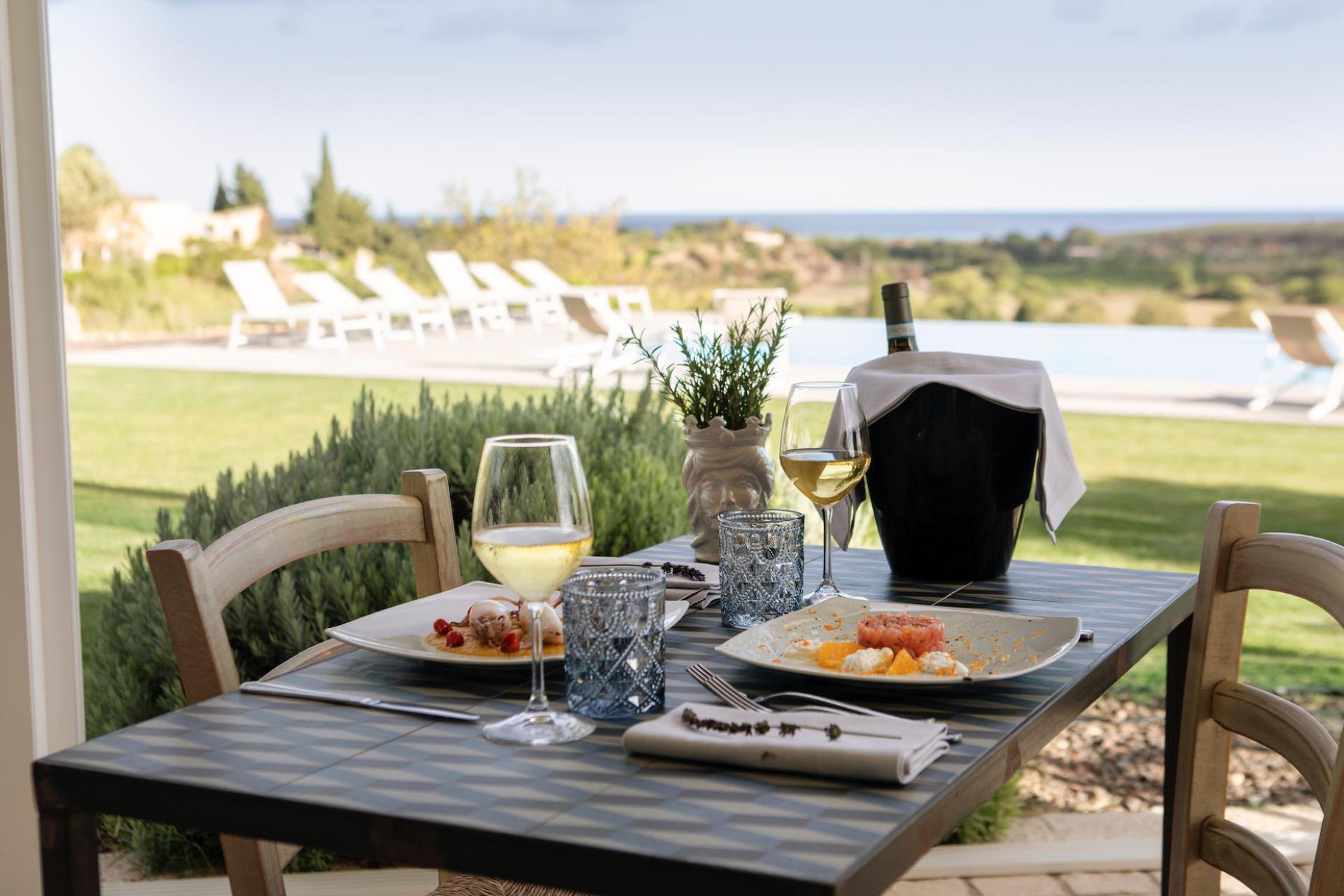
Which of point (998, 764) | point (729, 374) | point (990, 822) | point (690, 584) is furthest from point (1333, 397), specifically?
point (998, 764)

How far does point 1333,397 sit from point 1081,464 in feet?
7.84

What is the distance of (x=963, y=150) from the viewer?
15609 millimetres

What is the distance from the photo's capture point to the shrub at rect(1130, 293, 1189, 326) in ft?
47.4

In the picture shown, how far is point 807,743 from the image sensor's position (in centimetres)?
79

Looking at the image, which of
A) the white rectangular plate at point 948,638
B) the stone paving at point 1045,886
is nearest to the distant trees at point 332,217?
the stone paving at point 1045,886

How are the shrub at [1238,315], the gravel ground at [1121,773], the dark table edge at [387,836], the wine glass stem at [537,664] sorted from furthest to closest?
the shrub at [1238,315] < the gravel ground at [1121,773] < the wine glass stem at [537,664] < the dark table edge at [387,836]

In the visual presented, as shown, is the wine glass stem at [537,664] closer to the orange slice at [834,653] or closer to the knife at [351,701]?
the knife at [351,701]

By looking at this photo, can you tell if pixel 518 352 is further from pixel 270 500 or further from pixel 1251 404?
pixel 270 500

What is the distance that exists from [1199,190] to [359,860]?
578 inches

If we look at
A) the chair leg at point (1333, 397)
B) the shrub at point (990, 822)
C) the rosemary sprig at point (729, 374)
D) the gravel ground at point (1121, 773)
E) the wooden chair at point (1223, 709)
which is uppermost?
the rosemary sprig at point (729, 374)

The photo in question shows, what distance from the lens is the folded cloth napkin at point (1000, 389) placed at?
1323mm

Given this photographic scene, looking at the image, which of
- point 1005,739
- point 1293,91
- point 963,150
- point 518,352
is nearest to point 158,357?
point 518,352

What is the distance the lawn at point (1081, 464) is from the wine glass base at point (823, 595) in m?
4.01

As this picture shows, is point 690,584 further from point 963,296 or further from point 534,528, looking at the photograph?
point 963,296
